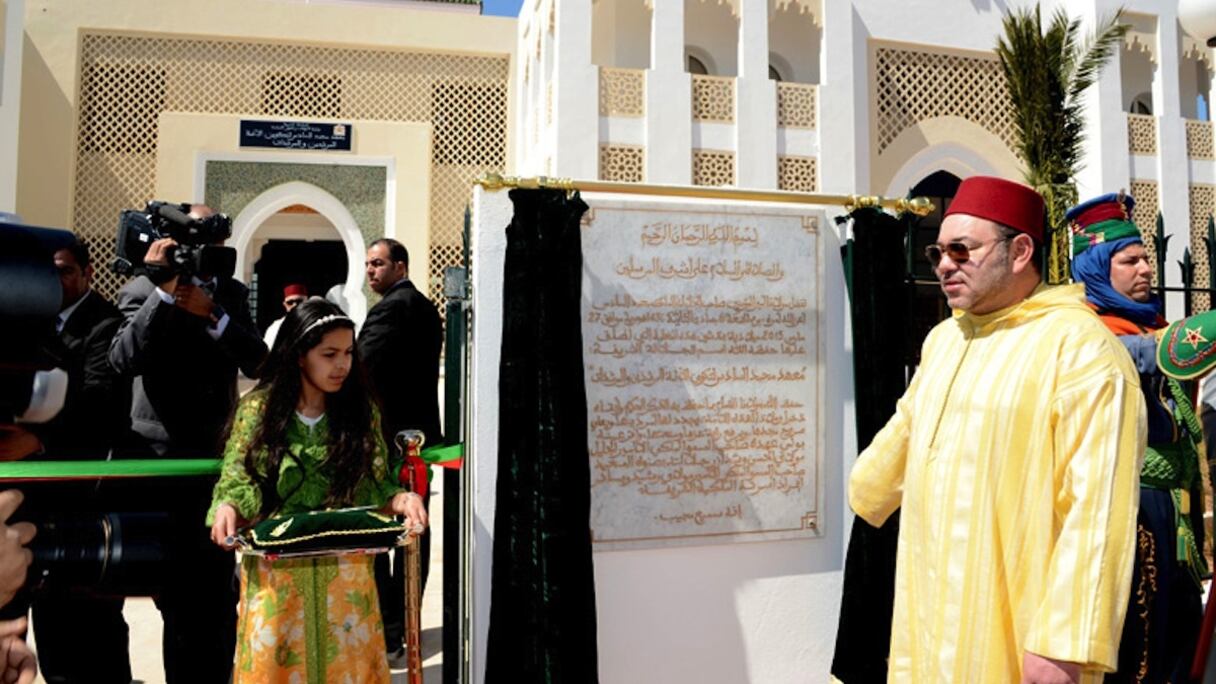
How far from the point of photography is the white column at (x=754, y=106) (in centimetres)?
998

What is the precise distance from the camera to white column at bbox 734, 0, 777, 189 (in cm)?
998

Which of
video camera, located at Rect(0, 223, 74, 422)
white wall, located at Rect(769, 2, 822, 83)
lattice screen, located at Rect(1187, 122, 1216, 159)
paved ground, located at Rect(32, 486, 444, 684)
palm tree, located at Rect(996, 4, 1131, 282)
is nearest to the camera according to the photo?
video camera, located at Rect(0, 223, 74, 422)

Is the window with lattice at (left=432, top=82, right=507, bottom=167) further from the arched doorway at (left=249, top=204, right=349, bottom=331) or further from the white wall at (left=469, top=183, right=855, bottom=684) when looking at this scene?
the white wall at (left=469, top=183, right=855, bottom=684)

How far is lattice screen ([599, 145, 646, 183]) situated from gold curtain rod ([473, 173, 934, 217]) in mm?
6818

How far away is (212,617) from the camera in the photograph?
2449 millimetres

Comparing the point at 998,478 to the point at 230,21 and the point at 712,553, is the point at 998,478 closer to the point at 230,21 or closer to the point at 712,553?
the point at 712,553

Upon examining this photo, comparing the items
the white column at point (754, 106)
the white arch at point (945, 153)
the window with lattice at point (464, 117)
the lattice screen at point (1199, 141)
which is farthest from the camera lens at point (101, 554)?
the lattice screen at point (1199, 141)

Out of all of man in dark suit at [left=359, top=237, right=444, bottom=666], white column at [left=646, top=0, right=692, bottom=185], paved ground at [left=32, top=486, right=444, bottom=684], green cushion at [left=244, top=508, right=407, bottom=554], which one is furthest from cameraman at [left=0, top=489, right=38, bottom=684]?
white column at [left=646, top=0, right=692, bottom=185]

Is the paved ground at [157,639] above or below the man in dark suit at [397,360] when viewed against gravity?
below

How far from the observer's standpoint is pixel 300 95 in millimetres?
10508

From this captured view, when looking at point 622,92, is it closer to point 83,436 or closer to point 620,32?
point 620,32

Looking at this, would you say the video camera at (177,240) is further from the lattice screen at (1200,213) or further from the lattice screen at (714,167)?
the lattice screen at (1200,213)

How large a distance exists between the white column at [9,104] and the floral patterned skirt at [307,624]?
381 inches

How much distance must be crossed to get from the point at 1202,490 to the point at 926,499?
1.19 meters
